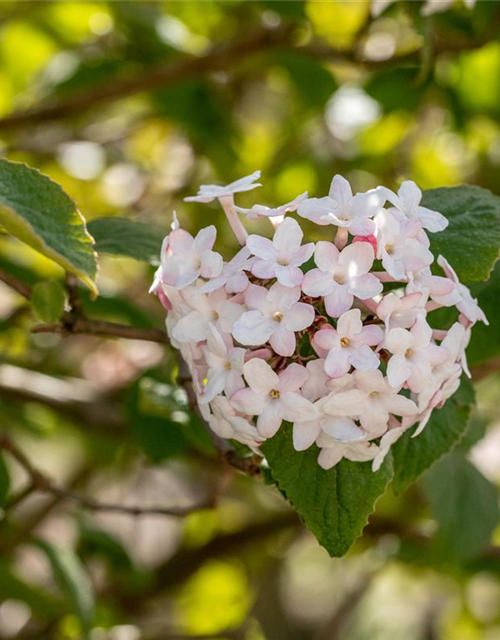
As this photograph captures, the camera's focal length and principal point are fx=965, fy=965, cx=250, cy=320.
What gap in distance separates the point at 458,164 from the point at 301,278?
141cm

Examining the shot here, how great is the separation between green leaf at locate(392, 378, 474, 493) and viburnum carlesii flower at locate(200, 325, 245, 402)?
0.20 m

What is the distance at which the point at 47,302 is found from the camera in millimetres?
807

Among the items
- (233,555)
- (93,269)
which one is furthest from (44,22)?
(93,269)

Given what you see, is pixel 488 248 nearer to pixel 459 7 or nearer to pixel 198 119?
pixel 459 7

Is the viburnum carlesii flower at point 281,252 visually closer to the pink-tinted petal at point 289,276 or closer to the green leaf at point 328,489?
the pink-tinted petal at point 289,276

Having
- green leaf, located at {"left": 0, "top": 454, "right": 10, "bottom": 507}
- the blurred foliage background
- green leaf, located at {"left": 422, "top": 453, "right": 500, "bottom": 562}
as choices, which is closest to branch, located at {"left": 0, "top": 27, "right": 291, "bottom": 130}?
the blurred foliage background

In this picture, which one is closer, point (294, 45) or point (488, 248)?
point (488, 248)

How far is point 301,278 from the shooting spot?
66 centimetres

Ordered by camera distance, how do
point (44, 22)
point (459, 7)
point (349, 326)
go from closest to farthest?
point (349, 326) < point (459, 7) < point (44, 22)

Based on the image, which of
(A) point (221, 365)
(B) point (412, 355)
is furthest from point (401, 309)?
(A) point (221, 365)

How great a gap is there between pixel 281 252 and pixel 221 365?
92mm

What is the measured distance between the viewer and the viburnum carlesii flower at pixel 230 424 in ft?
2.26

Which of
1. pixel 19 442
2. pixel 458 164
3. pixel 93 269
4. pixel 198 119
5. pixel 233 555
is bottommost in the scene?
pixel 233 555

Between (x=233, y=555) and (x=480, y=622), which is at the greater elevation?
(x=233, y=555)
